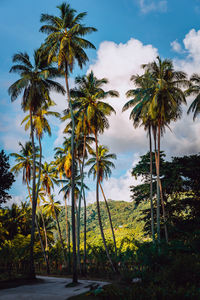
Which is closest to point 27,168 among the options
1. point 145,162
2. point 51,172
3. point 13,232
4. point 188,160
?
point 51,172

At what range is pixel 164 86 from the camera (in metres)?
16.3

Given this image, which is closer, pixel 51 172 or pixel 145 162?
pixel 145 162

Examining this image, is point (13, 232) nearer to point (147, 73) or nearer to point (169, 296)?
point (147, 73)

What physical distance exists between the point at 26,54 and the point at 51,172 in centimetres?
1613

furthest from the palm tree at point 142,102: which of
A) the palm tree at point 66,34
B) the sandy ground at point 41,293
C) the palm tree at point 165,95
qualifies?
the sandy ground at point 41,293

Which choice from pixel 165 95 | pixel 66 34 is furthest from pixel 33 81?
pixel 165 95

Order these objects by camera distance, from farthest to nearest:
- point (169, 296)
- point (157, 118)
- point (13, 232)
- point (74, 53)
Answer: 1. point (13, 232)
2. point (157, 118)
3. point (74, 53)
4. point (169, 296)

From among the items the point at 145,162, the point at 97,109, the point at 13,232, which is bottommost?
the point at 13,232

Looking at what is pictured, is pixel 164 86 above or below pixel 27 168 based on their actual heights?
above

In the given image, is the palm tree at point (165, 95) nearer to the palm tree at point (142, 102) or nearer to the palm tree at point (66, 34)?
the palm tree at point (142, 102)

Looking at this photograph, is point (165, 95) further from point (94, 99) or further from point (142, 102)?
point (94, 99)

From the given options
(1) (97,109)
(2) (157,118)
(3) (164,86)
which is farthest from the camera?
(1) (97,109)

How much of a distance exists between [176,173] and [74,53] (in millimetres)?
12714

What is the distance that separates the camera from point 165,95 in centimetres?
1647
